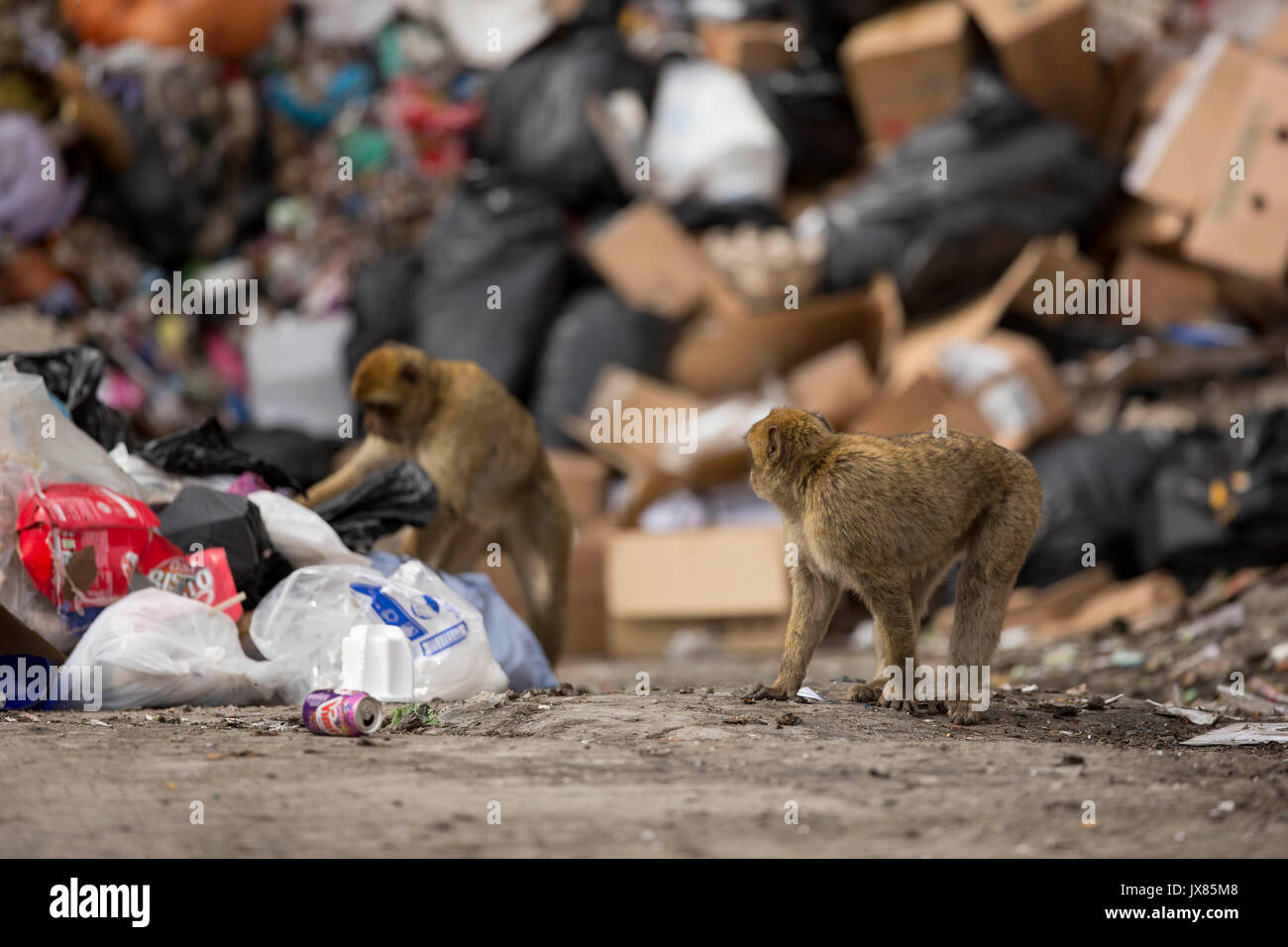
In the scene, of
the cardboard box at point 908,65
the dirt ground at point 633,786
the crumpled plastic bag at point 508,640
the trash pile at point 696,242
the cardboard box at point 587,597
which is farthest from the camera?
the cardboard box at point 908,65

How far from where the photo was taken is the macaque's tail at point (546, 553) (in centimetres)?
508

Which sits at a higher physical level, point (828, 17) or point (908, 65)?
point (828, 17)

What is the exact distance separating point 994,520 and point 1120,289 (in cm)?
446

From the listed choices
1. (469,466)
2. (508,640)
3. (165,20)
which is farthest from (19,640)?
(165,20)

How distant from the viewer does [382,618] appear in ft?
11.8

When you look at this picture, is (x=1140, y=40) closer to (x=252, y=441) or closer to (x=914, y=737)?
(x=252, y=441)

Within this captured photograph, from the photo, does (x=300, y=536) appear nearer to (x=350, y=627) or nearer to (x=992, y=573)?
(x=350, y=627)

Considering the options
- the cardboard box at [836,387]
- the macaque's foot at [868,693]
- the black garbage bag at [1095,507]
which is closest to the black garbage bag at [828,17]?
the cardboard box at [836,387]

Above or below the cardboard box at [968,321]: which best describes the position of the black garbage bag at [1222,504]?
below

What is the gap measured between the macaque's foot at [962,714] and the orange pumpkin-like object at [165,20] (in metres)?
6.86

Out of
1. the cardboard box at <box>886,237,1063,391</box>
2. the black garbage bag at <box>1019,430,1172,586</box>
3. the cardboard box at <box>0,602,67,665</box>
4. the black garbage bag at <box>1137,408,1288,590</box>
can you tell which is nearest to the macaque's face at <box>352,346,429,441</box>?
Answer: the cardboard box at <box>0,602,67,665</box>

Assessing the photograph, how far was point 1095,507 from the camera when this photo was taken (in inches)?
249

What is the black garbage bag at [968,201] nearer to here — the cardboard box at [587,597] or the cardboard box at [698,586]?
the cardboard box at [698,586]

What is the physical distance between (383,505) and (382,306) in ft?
12.3
